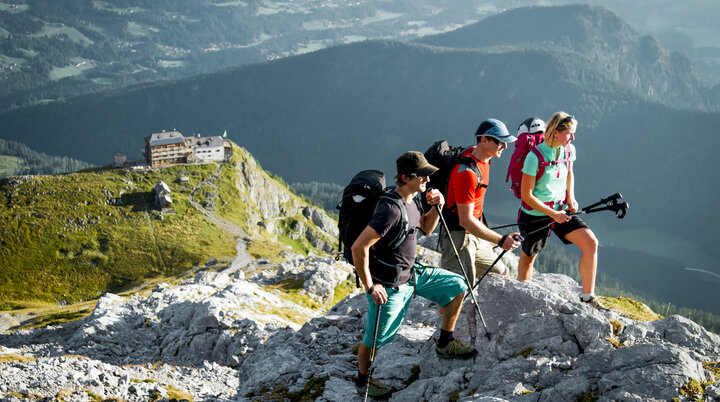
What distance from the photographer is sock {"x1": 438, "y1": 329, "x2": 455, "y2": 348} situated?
1402cm

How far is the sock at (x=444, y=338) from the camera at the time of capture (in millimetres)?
14023

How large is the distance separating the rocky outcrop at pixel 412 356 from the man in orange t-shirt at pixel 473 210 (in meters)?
1.14

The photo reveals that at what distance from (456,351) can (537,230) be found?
448 cm

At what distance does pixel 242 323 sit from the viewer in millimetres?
27688

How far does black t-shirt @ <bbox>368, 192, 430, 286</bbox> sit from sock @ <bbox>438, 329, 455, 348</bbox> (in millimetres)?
2452

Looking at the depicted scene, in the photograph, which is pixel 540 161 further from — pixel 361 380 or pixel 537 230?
pixel 361 380

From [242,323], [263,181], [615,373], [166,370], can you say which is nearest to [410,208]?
[615,373]

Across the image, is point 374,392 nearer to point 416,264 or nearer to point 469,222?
point 416,264

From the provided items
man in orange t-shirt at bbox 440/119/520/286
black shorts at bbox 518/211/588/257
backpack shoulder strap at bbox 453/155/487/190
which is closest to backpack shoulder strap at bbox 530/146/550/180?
man in orange t-shirt at bbox 440/119/520/286

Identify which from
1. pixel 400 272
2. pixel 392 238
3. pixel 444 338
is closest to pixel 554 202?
pixel 444 338

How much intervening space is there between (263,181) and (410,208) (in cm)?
18459

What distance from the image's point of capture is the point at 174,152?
16838cm

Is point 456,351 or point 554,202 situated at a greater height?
point 554,202

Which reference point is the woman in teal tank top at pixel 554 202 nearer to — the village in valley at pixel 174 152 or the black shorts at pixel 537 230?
the black shorts at pixel 537 230
